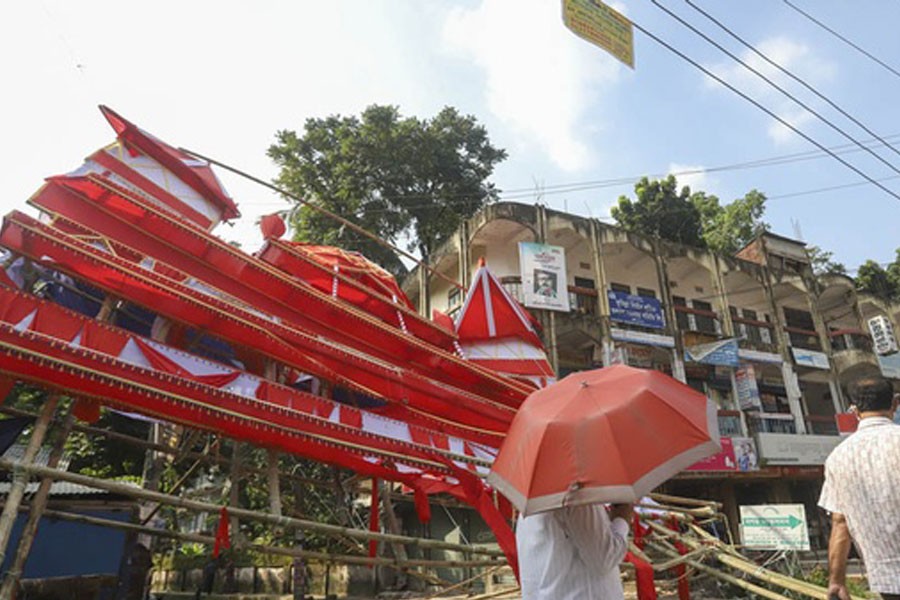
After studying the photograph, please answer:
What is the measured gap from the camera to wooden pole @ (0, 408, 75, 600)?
10.6ft

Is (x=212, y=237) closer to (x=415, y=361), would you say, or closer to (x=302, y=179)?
(x=415, y=361)

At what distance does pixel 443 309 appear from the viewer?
22.0 meters

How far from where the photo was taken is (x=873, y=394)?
2863 mm

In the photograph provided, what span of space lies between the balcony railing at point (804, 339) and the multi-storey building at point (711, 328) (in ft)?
0.25

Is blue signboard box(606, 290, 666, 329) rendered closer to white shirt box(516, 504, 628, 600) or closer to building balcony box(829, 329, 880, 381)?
building balcony box(829, 329, 880, 381)

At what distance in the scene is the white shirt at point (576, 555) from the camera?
245 cm

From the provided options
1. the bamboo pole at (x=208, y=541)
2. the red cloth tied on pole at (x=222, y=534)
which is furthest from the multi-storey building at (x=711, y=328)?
the red cloth tied on pole at (x=222, y=534)

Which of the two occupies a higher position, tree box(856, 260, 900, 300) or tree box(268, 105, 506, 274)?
tree box(268, 105, 506, 274)

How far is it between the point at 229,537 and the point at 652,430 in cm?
333

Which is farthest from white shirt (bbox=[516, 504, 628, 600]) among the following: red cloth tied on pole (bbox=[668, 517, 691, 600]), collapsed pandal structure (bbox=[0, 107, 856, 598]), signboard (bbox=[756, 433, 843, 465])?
signboard (bbox=[756, 433, 843, 465])

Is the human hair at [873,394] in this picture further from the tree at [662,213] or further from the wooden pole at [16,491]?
the tree at [662,213]

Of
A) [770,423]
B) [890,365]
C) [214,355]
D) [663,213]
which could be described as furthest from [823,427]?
[214,355]

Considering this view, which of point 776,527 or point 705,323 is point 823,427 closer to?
point 705,323

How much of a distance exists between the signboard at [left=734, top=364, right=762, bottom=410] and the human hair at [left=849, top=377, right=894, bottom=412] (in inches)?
791
